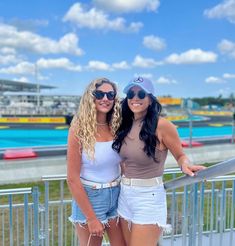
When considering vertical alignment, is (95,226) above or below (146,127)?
below

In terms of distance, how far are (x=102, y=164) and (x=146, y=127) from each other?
38 centimetres

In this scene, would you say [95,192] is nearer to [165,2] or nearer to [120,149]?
[120,149]

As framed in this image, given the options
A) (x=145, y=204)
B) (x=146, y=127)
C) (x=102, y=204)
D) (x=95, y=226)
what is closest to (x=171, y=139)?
(x=146, y=127)

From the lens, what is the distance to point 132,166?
7.13 ft

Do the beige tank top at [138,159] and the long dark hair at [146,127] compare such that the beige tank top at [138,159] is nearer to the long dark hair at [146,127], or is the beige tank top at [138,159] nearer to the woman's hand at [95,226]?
the long dark hair at [146,127]

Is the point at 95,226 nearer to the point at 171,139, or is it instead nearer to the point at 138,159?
the point at 138,159

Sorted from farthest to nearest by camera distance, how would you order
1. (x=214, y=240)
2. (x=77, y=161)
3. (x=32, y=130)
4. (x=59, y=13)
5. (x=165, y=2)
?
(x=59, y=13)
(x=165, y=2)
(x=32, y=130)
(x=214, y=240)
(x=77, y=161)

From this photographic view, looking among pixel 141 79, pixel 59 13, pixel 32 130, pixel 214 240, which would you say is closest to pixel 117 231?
pixel 141 79

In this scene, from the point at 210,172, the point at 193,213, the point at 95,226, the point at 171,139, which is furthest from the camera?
the point at 193,213

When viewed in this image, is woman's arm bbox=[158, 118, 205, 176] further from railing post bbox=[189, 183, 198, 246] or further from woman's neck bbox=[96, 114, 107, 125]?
railing post bbox=[189, 183, 198, 246]

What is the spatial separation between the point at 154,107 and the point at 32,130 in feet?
75.2

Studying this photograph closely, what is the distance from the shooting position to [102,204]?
227cm

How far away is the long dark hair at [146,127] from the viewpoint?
6.90ft

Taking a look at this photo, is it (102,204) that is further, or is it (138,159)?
(102,204)
